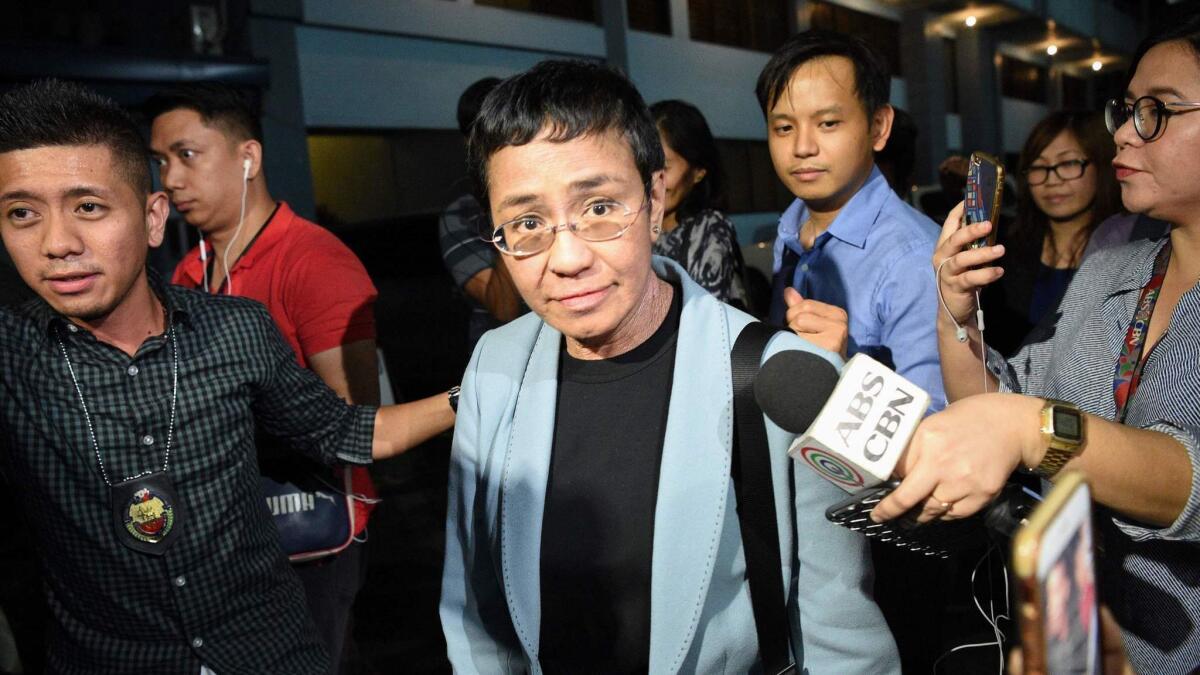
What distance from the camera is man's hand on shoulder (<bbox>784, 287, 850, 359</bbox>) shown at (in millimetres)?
1794

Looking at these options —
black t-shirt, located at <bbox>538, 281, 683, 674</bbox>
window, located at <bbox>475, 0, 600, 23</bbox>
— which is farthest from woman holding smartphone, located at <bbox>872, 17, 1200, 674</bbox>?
window, located at <bbox>475, 0, 600, 23</bbox>

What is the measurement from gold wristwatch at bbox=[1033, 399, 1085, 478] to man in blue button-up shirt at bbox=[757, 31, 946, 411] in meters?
0.98

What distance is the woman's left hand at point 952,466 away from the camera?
3.60ft

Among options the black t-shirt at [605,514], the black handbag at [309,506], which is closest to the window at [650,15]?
the black handbag at [309,506]

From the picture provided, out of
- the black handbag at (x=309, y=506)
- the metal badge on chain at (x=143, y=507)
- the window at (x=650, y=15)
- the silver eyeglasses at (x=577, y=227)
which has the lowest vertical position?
the black handbag at (x=309, y=506)

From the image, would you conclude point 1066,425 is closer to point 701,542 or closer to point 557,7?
point 701,542

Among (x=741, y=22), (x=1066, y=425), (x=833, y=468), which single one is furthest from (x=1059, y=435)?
(x=741, y=22)

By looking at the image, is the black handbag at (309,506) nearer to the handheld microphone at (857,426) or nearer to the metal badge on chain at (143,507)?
the metal badge on chain at (143,507)

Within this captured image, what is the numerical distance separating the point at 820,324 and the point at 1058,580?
1143 mm

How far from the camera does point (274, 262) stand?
2.90 m

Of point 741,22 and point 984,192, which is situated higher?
point 741,22

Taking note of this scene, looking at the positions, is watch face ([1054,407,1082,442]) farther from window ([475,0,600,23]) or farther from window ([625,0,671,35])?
window ([625,0,671,35])

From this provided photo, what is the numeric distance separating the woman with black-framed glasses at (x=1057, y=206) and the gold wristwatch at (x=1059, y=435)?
278 cm

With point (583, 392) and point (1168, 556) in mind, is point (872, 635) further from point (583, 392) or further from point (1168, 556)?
point (583, 392)
